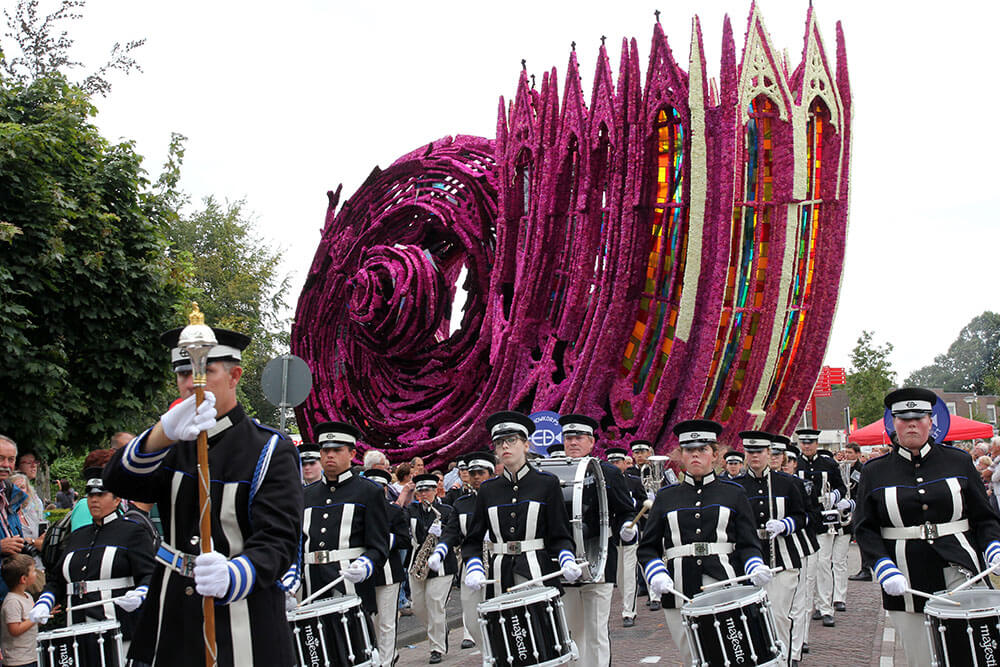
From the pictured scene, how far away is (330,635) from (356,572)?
0.79 m

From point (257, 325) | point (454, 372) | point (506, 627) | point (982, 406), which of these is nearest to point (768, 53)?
point (454, 372)

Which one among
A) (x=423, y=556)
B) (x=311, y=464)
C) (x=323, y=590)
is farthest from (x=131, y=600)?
(x=423, y=556)

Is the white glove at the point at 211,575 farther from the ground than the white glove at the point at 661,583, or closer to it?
farther from the ground

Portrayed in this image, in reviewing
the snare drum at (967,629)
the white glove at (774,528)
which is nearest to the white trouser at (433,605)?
the white glove at (774,528)

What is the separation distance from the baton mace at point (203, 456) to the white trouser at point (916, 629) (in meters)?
4.61

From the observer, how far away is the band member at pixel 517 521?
26.1 ft

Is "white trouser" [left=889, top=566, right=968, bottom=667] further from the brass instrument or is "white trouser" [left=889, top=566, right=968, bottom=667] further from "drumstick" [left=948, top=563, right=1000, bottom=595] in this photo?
the brass instrument

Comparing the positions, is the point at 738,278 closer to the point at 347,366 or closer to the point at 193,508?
the point at 347,366

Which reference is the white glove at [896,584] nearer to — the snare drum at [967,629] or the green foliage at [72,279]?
the snare drum at [967,629]

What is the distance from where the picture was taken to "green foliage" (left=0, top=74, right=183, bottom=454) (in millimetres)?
14039

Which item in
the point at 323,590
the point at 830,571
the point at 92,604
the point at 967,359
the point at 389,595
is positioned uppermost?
the point at 967,359

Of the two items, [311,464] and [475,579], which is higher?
[311,464]

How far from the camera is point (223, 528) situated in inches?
164

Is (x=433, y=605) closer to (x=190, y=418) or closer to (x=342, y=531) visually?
(x=342, y=531)
